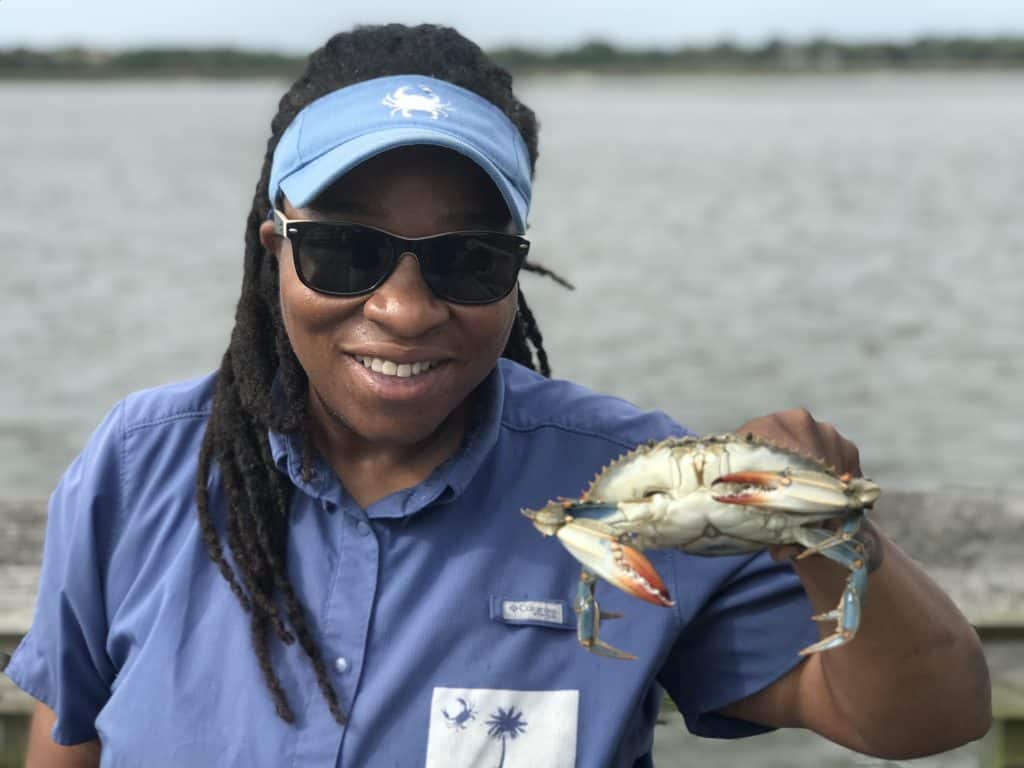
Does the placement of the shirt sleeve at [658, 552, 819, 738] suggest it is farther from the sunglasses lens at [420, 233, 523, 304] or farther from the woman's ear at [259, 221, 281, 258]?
Answer: the woman's ear at [259, 221, 281, 258]

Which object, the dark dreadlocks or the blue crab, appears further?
the dark dreadlocks

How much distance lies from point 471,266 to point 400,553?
537 mm

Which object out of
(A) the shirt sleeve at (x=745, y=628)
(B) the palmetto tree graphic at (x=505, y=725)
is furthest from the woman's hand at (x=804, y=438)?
(B) the palmetto tree graphic at (x=505, y=725)

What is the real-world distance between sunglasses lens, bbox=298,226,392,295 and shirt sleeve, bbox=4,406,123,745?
60cm

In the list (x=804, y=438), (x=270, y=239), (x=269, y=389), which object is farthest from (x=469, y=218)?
(x=804, y=438)

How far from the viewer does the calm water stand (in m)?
11.3

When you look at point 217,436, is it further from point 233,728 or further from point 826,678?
point 826,678

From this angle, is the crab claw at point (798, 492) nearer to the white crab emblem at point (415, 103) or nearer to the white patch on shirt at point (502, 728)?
the white patch on shirt at point (502, 728)

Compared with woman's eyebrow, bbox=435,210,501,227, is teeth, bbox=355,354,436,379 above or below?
below

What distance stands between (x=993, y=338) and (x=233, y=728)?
13.4 metres

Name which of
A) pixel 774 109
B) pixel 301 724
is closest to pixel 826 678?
pixel 301 724

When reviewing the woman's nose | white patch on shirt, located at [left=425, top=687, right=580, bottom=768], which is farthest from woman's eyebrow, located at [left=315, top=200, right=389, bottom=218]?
white patch on shirt, located at [left=425, top=687, right=580, bottom=768]

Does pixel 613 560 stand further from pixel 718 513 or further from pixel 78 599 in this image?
pixel 78 599

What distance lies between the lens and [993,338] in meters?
14.5
